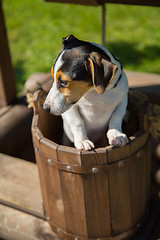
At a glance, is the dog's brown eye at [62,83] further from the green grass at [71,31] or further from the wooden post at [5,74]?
the green grass at [71,31]

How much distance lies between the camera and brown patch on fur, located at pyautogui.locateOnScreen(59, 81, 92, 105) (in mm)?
1515

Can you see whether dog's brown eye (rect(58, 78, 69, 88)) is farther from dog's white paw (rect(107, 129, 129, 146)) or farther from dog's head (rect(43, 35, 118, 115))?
dog's white paw (rect(107, 129, 129, 146))

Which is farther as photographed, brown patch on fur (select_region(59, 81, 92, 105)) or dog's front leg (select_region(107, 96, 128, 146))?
dog's front leg (select_region(107, 96, 128, 146))

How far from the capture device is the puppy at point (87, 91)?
1.48 meters

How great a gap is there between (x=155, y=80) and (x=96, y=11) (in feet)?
10.9

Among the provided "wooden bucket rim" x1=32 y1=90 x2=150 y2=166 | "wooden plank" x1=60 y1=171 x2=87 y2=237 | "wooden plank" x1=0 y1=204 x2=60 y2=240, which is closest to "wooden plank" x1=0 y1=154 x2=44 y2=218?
"wooden plank" x1=0 y1=204 x2=60 y2=240

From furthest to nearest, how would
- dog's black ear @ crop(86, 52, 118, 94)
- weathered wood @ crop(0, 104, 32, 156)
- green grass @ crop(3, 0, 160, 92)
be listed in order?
green grass @ crop(3, 0, 160, 92) < weathered wood @ crop(0, 104, 32, 156) < dog's black ear @ crop(86, 52, 118, 94)

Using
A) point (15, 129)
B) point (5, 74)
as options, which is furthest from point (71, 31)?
point (15, 129)

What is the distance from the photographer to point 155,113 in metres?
1.86

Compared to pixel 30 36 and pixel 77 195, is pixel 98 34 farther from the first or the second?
pixel 77 195

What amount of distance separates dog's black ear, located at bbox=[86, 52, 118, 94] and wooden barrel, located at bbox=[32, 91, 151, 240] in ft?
1.01

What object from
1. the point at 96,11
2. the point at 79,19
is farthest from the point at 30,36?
the point at 96,11

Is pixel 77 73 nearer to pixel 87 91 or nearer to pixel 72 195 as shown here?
pixel 87 91

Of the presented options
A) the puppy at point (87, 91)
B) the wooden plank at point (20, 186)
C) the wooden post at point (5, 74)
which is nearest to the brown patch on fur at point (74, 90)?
the puppy at point (87, 91)
